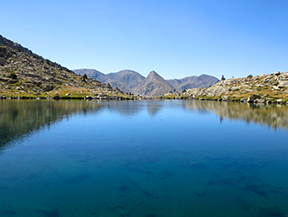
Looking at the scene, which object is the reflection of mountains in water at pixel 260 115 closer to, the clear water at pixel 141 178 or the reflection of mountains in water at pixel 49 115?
the reflection of mountains in water at pixel 49 115

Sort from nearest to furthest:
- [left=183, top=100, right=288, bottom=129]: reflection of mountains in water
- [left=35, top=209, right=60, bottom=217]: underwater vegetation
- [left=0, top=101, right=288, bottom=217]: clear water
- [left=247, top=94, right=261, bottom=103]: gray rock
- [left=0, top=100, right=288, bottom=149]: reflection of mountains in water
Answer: [left=35, top=209, right=60, bottom=217]: underwater vegetation
[left=0, top=101, right=288, bottom=217]: clear water
[left=0, top=100, right=288, bottom=149]: reflection of mountains in water
[left=183, top=100, right=288, bottom=129]: reflection of mountains in water
[left=247, top=94, right=261, bottom=103]: gray rock

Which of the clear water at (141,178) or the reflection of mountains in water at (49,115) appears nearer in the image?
the clear water at (141,178)

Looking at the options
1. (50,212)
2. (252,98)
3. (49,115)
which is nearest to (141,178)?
(50,212)

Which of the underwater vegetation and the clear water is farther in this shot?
the clear water

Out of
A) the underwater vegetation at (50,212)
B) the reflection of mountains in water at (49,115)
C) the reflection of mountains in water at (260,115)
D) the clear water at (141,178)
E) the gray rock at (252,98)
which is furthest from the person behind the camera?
the gray rock at (252,98)

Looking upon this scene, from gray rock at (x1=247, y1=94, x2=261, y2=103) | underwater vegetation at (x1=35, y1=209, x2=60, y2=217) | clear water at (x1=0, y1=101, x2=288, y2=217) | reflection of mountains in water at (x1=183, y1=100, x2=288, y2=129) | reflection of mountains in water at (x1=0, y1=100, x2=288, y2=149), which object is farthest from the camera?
gray rock at (x1=247, y1=94, x2=261, y2=103)

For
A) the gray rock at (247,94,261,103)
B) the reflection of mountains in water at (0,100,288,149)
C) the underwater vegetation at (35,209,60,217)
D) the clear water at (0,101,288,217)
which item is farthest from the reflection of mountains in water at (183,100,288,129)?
the gray rock at (247,94,261,103)

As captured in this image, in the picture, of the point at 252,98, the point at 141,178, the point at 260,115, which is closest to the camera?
the point at 141,178

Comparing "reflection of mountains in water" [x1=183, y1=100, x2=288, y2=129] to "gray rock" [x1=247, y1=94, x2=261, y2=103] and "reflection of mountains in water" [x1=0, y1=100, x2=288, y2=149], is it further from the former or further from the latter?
"gray rock" [x1=247, y1=94, x2=261, y2=103]

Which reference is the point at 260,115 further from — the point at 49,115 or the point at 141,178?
the point at 49,115

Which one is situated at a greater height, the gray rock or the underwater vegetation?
the gray rock

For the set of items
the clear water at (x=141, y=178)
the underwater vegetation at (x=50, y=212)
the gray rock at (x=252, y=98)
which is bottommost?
the underwater vegetation at (x=50, y=212)

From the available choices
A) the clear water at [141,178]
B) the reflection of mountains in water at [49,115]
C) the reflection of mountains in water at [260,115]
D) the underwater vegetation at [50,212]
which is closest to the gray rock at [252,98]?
the reflection of mountains in water at [260,115]

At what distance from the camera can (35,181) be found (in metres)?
20.7
